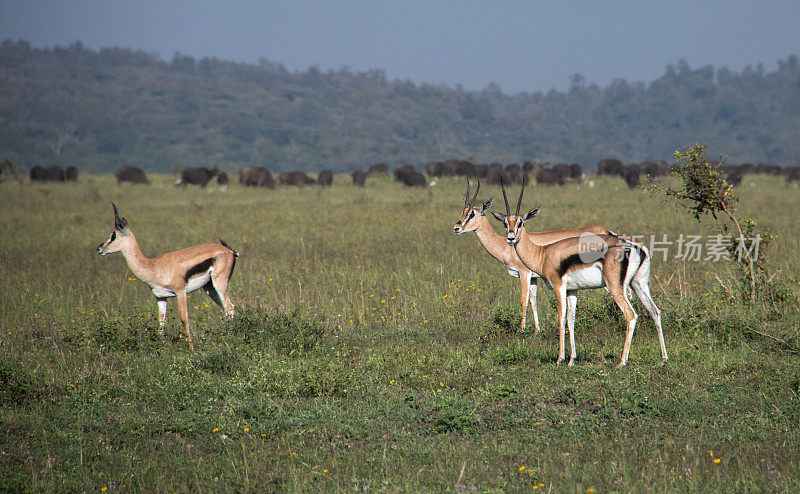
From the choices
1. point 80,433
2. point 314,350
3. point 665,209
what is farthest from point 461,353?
point 665,209

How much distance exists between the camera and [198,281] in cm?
921

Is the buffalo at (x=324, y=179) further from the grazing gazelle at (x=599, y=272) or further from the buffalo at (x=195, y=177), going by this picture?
the grazing gazelle at (x=599, y=272)

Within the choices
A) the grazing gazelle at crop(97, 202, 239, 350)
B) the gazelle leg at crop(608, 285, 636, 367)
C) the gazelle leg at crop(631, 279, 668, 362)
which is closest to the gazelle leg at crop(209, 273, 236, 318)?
the grazing gazelle at crop(97, 202, 239, 350)

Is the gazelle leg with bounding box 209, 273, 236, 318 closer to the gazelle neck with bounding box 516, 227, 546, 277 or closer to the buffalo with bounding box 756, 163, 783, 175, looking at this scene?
the gazelle neck with bounding box 516, 227, 546, 277

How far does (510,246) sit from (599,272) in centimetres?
273

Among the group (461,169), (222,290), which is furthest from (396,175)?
(222,290)

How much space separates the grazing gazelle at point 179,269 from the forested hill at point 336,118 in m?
88.9

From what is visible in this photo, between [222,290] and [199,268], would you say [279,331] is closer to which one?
[222,290]

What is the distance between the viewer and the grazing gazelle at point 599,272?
7664 mm

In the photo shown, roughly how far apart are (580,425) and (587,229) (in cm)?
436

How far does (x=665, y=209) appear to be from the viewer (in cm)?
2342

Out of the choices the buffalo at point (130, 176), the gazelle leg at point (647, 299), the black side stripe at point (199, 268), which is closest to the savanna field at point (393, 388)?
the gazelle leg at point (647, 299)

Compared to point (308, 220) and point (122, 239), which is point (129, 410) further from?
point (308, 220)

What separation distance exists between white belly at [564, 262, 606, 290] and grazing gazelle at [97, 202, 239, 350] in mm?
4410
